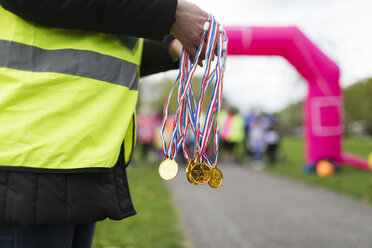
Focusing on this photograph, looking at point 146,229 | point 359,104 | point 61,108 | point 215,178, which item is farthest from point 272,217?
point 359,104

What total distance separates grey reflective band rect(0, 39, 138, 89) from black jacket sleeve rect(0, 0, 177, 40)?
75mm

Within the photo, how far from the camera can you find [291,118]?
65.6 m

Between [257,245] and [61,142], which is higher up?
[61,142]

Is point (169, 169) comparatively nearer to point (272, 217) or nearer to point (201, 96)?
point (201, 96)

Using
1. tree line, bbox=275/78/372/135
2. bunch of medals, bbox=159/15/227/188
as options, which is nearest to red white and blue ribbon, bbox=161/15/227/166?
bunch of medals, bbox=159/15/227/188

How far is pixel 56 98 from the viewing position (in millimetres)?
880

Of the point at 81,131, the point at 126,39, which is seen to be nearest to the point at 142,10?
the point at 126,39

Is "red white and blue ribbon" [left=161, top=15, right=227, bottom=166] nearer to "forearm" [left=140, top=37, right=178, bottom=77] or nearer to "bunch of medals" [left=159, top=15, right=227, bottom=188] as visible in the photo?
"bunch of medals" [left=159, top=15, right=227, bottom=188]

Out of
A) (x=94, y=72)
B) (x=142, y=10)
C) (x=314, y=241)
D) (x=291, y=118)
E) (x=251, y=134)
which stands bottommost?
(x=291, y=118)

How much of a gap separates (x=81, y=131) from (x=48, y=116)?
9 centimetres

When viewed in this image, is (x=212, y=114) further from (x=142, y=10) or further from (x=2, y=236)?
(x=2, y=236)

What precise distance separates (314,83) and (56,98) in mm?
7153

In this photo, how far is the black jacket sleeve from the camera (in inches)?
32.5

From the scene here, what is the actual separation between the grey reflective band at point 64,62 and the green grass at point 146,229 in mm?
2378
